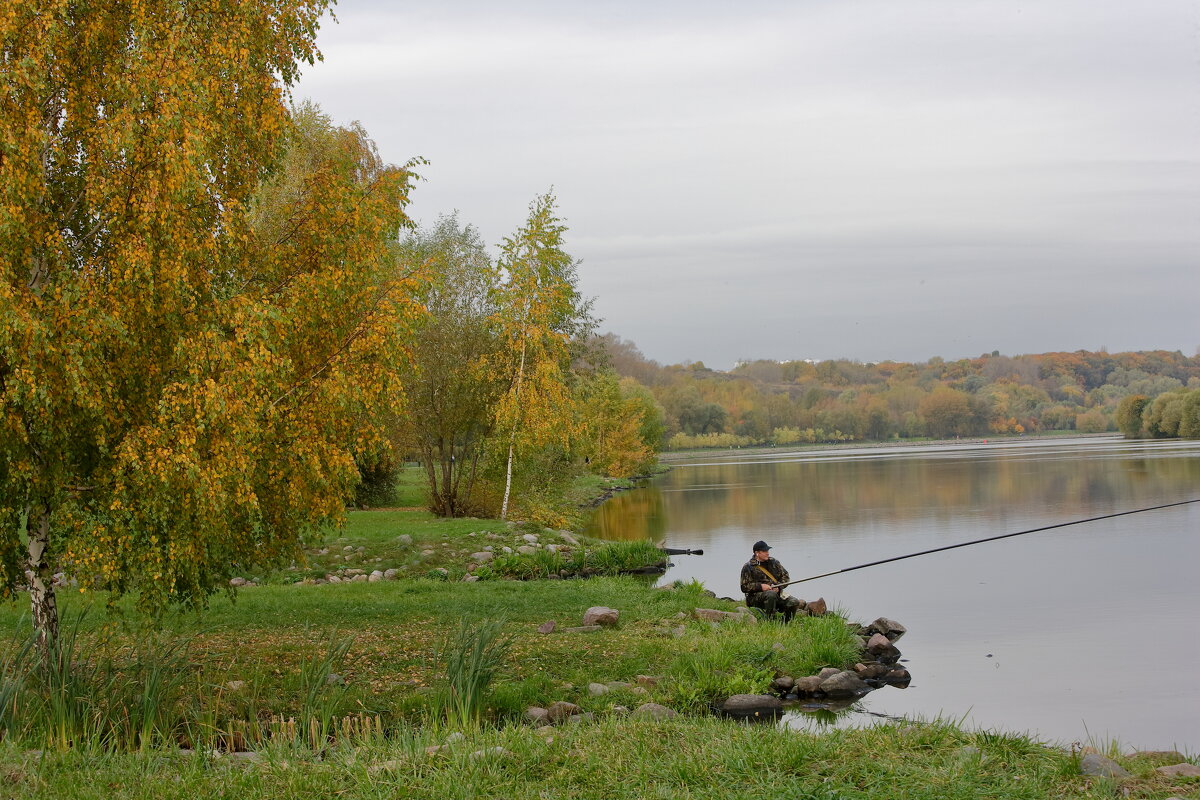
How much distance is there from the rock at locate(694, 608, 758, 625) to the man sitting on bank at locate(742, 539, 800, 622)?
0.64 metres

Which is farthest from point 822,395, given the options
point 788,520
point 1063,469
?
point 788,520

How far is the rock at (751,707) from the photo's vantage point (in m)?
10.8

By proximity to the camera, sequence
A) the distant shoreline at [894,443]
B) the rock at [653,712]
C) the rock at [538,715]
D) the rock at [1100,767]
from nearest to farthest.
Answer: the rock at [1100,767] < the rock at [653,712] < the rock at [538,715] < the distant shoreline at [894,443]

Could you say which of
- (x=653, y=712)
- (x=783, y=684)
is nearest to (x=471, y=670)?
(x=653, y=712)

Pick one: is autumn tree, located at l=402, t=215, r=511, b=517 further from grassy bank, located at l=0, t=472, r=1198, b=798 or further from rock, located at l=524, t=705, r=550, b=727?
rock, located at l=524, t=705, r=550, b=727

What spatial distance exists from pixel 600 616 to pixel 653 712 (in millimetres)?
5067

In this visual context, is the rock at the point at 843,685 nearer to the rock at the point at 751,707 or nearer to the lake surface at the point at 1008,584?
the lake surface at the point at 1008,584

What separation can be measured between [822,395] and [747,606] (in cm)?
16650

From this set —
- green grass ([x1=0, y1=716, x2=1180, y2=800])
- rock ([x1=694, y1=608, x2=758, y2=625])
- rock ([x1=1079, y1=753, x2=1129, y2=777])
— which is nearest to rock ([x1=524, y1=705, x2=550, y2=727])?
green grass ([x1=0, y1=716, x2=1180, y2=800])

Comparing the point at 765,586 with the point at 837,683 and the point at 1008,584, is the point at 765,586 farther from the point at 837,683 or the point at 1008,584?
the point at 1008,584

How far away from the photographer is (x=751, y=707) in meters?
11.1

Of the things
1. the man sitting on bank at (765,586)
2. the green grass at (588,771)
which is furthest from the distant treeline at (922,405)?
the green grass at (588,771)

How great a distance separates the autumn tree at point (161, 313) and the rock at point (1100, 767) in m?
6.52

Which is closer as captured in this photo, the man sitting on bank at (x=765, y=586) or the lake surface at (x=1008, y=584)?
the lake surface at (x=1008, y=584)
